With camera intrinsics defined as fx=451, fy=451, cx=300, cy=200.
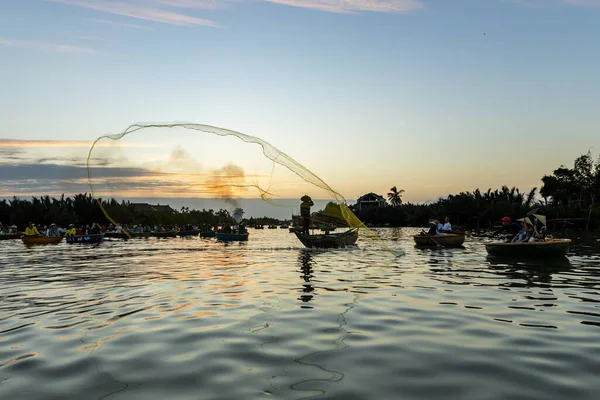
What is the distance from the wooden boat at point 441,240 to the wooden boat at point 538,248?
9.10 m

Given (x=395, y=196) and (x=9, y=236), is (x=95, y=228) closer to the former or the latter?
(x=9, y=236)

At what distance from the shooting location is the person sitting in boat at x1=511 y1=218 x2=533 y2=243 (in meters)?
22.9

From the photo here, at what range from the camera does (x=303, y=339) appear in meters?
7.82

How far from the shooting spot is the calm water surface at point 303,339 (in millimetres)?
5629

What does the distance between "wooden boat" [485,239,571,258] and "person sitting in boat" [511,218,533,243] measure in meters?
0.88

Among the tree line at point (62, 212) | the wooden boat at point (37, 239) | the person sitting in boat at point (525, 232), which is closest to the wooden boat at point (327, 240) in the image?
the person sitting in boat at point (525, 232)

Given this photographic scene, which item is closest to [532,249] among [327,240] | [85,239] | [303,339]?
[327,240]

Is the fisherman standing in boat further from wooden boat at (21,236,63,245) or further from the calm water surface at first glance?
wooden boat at (21,236,63,245)

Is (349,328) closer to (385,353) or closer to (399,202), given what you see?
(385,353)

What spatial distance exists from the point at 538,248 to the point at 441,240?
10362mm

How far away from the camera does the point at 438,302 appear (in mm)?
11250

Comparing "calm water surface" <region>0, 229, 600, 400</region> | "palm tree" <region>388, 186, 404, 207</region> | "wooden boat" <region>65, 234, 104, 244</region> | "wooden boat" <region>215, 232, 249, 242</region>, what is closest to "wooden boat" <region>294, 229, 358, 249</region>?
"calm water surface" <region>0, 229, 600, 400</region>

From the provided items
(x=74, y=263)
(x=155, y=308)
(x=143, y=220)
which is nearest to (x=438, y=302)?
(x=155, y=308)

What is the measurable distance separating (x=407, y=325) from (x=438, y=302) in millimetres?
2782
